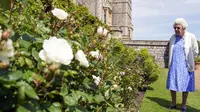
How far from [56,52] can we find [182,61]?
16.2 ft

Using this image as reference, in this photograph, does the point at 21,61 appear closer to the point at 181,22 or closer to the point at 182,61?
the point at 181,22

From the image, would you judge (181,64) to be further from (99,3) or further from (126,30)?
(126,30)

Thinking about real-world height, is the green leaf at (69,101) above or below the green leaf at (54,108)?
above

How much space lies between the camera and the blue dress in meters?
5.70

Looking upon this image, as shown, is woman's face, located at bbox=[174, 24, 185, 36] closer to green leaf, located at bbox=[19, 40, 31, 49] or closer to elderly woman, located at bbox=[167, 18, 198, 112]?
elderly woman, located at bbox=[167, 18, 198, 112]

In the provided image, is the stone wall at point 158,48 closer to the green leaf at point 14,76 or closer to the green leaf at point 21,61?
the green leaf at point 21,61

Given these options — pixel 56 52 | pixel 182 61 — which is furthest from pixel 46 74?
pixel 182 61

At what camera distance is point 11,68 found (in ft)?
3.91

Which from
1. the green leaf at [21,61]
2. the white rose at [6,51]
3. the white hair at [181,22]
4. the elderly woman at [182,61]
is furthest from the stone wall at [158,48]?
the white rose at [6,51]

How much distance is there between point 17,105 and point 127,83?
4121mm

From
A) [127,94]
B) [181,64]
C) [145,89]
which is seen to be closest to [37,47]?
[127,94]

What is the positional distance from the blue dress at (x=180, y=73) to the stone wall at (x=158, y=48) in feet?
54.8

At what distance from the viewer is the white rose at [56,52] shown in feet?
3.65

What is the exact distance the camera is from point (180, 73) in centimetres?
574
